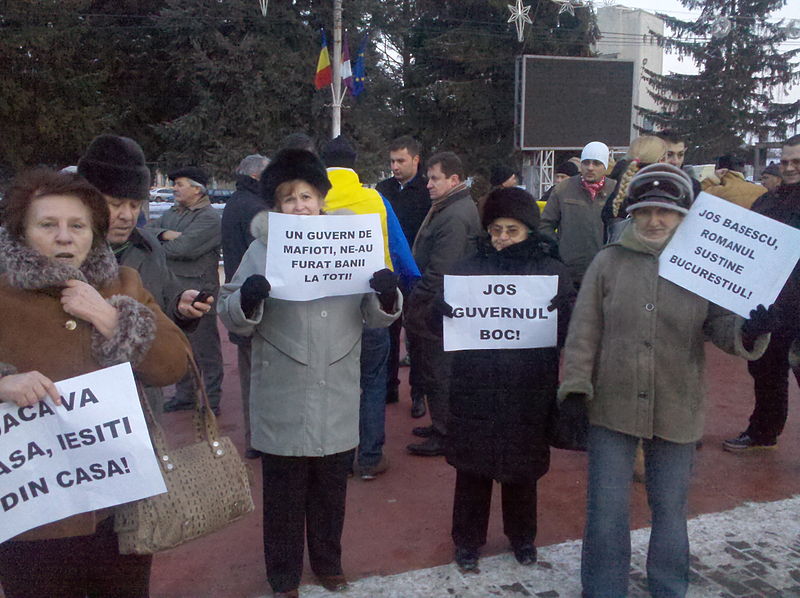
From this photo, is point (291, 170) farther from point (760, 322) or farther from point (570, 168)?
point (570, 168)

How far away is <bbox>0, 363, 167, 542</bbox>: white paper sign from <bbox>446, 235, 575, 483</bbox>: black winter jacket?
162 centimetres

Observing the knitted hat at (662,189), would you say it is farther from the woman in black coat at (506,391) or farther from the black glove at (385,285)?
the black glove at (385,285)

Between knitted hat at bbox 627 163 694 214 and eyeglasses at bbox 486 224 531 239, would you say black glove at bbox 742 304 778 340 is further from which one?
eyeglasses at bbox 486 224 531 239

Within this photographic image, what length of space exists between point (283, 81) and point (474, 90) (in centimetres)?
947

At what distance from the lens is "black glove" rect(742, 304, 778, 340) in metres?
2.98

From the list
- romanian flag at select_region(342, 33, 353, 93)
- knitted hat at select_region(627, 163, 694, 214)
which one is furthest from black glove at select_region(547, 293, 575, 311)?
romanian flag at select_region(342, 33, 353, 93)

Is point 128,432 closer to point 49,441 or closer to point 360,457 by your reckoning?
point 49,441

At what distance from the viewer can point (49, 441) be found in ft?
7.63

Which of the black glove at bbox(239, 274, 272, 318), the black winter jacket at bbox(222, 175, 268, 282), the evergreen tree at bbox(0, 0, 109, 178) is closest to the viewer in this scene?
the black glove at bbox(239, 274, 272, 318)

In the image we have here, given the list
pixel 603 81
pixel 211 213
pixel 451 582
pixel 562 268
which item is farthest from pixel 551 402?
pixel 603 81

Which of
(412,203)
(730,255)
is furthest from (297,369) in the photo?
(412,203)

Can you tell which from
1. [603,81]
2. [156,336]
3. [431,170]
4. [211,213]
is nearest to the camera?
[156,336]

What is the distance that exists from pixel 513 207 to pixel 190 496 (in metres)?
1.96

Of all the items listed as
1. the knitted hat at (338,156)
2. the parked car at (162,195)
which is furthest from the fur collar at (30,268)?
the parked car at (162,195)
